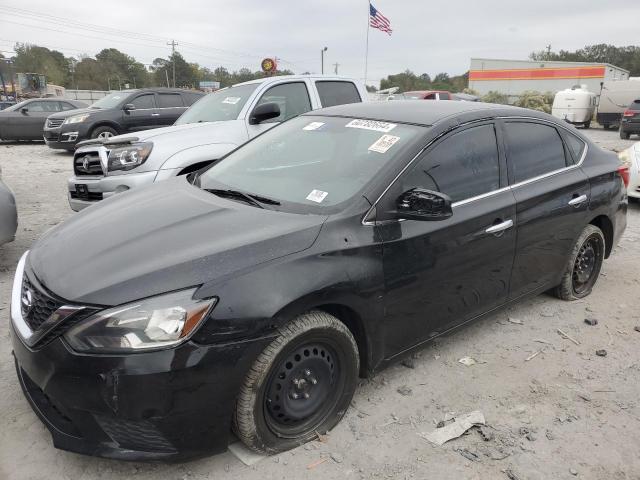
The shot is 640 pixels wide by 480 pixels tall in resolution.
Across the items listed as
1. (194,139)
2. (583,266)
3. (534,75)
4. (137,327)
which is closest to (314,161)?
(137,327)

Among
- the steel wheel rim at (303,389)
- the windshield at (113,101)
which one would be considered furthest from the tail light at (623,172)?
the windshield at (113,101)

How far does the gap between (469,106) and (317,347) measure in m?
1.98

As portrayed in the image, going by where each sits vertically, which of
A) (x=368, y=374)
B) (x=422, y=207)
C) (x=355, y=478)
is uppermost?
(x=422, y=207)

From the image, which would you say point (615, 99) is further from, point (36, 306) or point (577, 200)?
point (36, 306)

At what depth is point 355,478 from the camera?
2.29m

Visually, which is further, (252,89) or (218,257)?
(252,89)

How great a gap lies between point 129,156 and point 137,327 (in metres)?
3.74

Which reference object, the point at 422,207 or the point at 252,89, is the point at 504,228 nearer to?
the point at 422,207

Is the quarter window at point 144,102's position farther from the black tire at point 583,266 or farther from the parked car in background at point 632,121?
the parked car in background at point 632,121

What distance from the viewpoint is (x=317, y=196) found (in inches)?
107

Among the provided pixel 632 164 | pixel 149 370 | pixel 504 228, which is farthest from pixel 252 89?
pixel 632 164

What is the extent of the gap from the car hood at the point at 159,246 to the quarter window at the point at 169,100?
10.4 meters

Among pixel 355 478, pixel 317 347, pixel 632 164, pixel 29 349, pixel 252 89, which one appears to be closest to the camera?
pixel 29 349

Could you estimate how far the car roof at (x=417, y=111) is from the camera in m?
3.11
